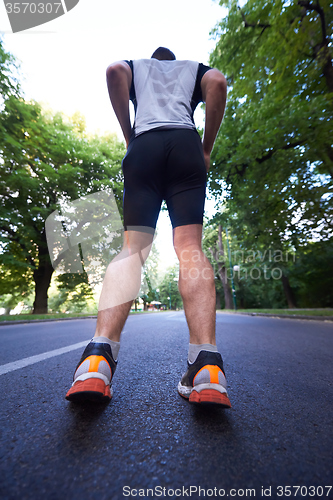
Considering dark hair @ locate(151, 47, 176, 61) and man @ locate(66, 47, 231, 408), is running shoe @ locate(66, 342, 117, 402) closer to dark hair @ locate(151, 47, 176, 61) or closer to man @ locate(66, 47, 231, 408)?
man @ locate(66, 47, 231, 408)

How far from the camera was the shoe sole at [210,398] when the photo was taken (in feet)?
3.06

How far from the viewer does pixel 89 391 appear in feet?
→ 3.17

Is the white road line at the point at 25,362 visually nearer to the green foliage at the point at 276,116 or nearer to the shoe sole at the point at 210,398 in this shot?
the shoe sole at the point at 210,398

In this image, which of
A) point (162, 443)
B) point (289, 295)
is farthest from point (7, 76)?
point (289, 295)

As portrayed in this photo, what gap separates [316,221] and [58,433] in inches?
382

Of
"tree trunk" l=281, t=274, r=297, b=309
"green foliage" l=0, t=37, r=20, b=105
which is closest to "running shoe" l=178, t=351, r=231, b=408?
"green foliage" l=0, t=37, r=20, b=105

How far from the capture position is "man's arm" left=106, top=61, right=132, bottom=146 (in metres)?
1.55

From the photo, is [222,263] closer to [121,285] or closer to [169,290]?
[121,285]

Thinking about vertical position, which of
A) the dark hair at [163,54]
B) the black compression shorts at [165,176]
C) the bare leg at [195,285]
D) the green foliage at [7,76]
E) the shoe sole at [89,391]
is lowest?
the shoe sole at [89,391]

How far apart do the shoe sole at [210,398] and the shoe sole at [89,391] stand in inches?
13.9

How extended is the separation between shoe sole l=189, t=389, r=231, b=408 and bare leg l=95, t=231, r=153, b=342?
1.54ft

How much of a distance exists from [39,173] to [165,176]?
1345 centimetres

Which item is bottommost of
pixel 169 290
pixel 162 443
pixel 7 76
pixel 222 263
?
pixel 162 443

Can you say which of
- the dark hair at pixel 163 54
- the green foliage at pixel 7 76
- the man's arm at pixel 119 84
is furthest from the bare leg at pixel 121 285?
the green foliage at pixel 7 76
